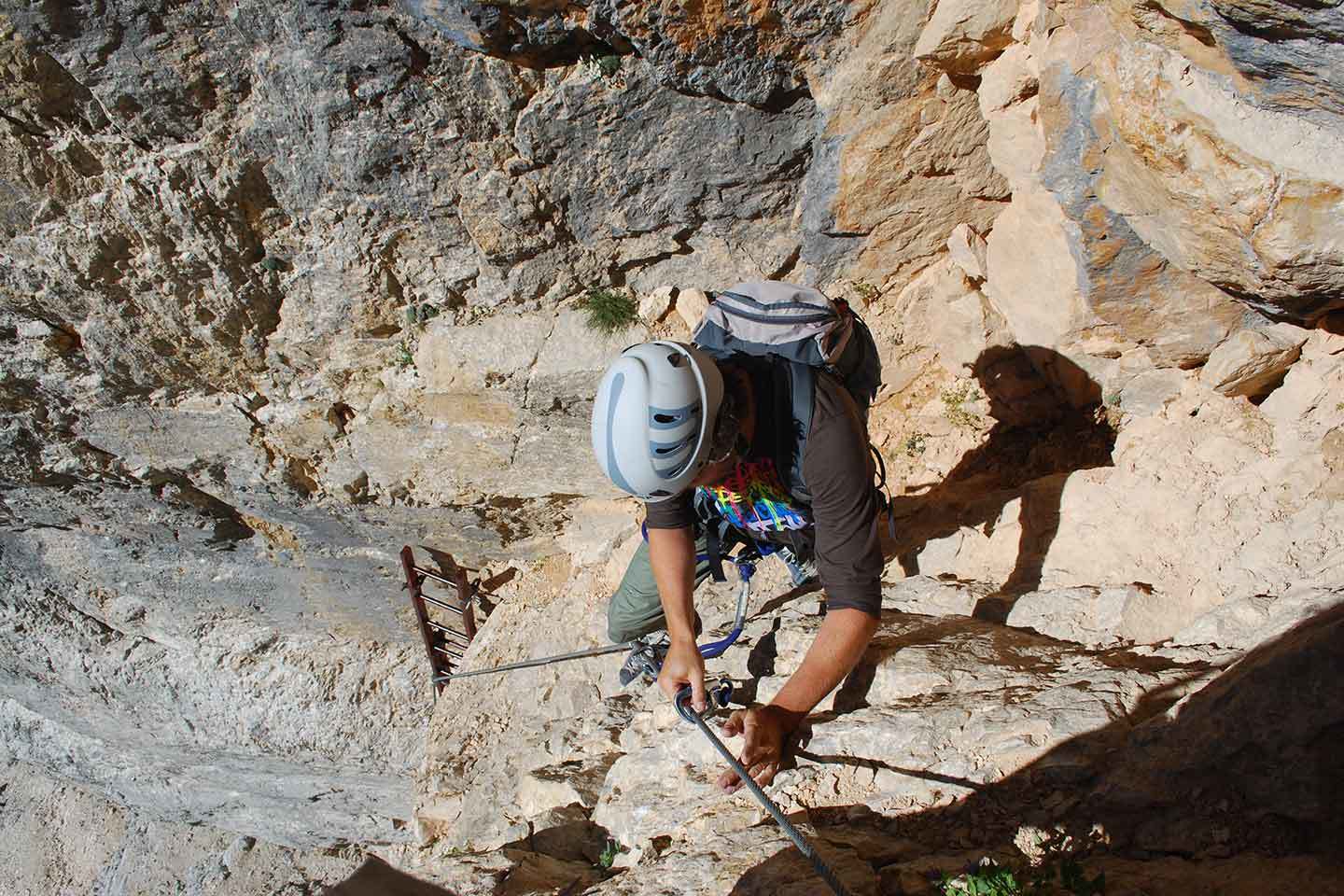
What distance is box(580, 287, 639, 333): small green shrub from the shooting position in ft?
16.8

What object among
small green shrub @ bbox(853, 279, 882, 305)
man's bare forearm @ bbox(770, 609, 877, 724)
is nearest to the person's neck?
man's bare forearm @ bbox(770, 609, 877, 724)

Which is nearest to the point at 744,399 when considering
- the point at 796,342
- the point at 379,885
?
the point at 796,342

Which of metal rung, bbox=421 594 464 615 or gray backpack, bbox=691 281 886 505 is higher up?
gray backpack, bbox=691 281 886 505

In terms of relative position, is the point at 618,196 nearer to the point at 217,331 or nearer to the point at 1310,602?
→ the point at 217,331

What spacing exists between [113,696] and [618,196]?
8.15 metres

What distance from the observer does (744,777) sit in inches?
96.9

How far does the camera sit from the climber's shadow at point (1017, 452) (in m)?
4.22

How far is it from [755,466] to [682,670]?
2.85 ft

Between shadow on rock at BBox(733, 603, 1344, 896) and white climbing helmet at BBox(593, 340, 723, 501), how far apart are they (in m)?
1.29

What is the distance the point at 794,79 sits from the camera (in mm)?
4223

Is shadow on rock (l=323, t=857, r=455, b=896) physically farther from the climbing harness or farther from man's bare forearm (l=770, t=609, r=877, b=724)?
man's bare forearm (l=770, t=609, r=877, b=724)

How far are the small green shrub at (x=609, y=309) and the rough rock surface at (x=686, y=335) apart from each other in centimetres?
9

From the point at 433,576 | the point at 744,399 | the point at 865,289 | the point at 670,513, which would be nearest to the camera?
the point at 744,399

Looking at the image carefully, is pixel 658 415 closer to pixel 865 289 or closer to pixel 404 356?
pixel 865 289
